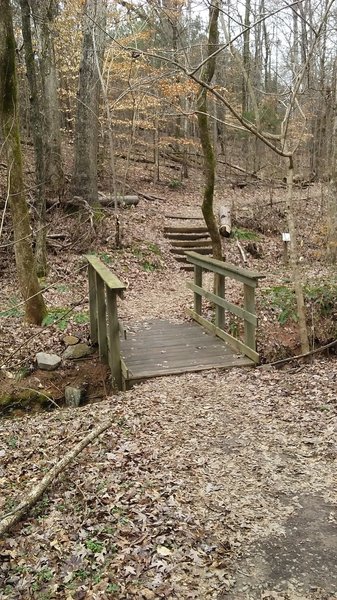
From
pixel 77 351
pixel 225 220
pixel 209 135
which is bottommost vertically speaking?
pixel 77 351

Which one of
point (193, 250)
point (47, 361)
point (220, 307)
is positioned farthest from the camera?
point (193, 250)

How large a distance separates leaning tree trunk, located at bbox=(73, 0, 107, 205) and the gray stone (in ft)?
24.8

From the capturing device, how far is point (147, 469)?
13.5 ft

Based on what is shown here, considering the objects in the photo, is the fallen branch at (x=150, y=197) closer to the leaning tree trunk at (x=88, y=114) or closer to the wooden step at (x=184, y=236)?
the wooden step at (x=184, y=236)

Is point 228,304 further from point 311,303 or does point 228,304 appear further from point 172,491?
point 172,491

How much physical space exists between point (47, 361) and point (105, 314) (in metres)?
1.14

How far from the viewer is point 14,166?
7.94 m

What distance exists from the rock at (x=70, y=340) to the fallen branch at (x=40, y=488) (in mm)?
3839

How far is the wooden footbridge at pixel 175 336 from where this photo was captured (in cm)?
654

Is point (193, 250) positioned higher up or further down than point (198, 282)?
further down

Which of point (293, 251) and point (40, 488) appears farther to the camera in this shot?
point (293, 251)

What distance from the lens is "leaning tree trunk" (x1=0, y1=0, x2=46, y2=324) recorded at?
24.2ft

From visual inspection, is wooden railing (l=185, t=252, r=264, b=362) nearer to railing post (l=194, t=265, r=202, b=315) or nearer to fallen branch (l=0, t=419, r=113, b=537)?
railing post (l=194, t=265, r=202, b=315)

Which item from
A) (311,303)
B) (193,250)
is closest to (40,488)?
(311,303)
